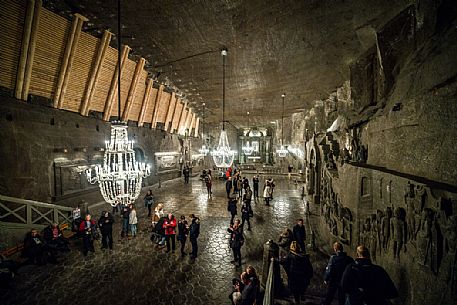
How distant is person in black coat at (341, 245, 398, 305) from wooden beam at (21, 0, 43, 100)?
9571 millimetres

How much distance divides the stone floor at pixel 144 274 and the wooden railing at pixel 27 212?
139 cm

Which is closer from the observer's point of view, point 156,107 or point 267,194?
point 267,194

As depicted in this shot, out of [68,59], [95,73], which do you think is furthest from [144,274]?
[95,73]

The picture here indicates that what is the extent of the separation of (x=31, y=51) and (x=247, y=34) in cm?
668

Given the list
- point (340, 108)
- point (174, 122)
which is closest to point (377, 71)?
point (340, 108)

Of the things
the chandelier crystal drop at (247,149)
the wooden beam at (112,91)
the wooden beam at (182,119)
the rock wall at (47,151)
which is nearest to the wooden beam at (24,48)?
the rock wall at (47,151)

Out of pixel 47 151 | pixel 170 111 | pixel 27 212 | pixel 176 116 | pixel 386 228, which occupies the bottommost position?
pixel 27 212

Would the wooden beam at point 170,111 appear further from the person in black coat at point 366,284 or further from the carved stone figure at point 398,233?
the person in black coat at point 366,284

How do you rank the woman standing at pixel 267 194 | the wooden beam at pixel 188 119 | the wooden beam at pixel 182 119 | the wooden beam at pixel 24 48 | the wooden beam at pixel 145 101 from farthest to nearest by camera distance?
the wooden beam at pixel 188 119 → the wooden beam at pixel 182 119 → the wooden beam at pixel 145 101 → the woman standing at pixel 267 194 → the wooden beam at pixel 24 48

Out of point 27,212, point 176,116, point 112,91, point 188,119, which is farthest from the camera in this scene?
point 188,119

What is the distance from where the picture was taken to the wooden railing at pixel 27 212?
6176mm

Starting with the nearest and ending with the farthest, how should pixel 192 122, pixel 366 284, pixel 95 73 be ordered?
pixel 366 284, pixel 95 73, pixel 192 122

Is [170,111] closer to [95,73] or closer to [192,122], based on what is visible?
[192,122]

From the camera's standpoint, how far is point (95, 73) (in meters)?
8.17
